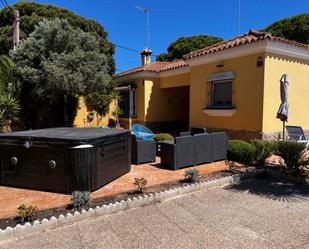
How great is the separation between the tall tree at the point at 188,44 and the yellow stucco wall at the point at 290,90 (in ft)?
72.3

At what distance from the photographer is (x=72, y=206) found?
475cm

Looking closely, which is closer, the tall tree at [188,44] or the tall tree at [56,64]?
the tall tree at [56,64]

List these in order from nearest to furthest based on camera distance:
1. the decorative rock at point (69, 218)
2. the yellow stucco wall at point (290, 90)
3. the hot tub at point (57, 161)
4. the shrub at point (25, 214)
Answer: the shrub at point (25, 214)
the decorative rock at point (69, 218)
the hot tub at point (57, 161)
the yellow stucco wall at point (290, 90)

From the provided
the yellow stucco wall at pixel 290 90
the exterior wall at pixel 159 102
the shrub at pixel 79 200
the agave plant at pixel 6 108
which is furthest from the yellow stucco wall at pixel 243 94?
the agave plant at pixel 6 108

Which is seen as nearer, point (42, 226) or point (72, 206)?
point (42, 226)

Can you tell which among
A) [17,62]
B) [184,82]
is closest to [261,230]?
[184,82]

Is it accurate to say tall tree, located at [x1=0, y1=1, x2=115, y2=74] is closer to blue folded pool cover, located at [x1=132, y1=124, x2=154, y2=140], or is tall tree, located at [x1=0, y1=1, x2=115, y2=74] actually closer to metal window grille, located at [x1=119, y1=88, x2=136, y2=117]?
metal window grille, located at [x1=119, y1=88, x2=136, y2=117]

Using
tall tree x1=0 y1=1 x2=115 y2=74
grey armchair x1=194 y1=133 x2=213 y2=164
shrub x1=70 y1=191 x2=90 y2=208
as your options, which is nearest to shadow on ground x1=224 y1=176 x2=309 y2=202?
grey armchair x1=194 y1=133 x2=213 y2=164

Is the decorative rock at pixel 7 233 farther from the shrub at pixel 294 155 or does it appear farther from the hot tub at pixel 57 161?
the shrub at pixel 294 155

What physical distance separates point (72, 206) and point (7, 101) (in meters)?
9.85

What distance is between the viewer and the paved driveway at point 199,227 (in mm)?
3641

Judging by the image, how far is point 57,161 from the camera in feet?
18.2

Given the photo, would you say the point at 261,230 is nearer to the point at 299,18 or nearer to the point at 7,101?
the point at 7,101

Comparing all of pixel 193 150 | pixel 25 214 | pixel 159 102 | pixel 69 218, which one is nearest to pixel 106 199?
pixel 69 218
